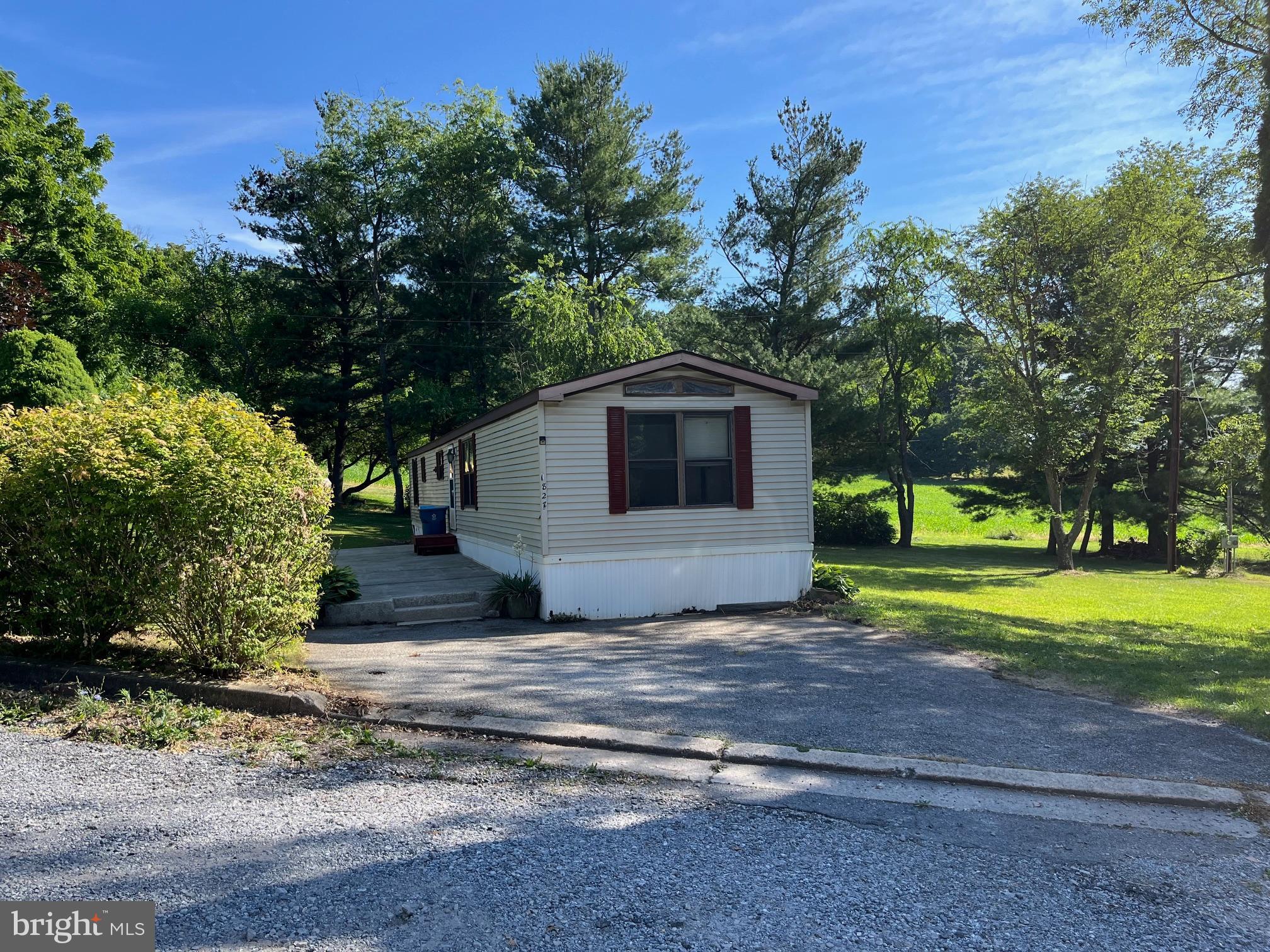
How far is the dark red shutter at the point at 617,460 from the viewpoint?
10.1 m

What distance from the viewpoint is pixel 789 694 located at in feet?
20.8

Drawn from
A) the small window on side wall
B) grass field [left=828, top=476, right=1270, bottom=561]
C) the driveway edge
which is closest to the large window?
the small window on side wall

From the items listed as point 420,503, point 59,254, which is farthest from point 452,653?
point 59,254

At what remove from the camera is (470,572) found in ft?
41.3

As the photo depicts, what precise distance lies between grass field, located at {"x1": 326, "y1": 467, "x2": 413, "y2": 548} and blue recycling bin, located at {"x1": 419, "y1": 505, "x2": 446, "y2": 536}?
1796 mm

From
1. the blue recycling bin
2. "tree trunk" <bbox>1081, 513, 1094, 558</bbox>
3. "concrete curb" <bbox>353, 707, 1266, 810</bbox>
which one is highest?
the blue recycling bin

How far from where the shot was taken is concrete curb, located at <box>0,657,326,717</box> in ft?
17.8

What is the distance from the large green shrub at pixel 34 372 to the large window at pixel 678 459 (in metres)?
10.4

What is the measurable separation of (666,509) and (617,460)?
0.94 meters

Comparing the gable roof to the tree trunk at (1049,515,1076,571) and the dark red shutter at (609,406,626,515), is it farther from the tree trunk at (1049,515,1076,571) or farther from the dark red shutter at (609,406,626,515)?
the tree trunk at (1049,515,1076,571)

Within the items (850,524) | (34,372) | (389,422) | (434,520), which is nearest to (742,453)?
(434,520)

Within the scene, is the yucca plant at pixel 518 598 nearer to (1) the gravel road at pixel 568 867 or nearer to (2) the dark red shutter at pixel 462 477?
(2) the dark red shutter at pixel 462 477

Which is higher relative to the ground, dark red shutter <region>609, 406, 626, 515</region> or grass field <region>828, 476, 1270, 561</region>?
dark red shutter <region>609, 406, 626, 515</region>

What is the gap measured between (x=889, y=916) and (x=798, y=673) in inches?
164
